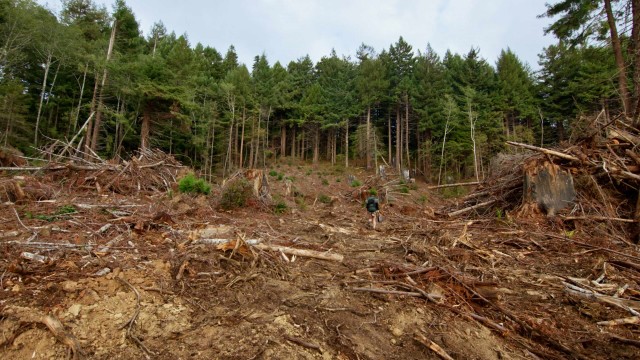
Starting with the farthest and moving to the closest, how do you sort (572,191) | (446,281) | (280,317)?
(572,191) → (446,281) → (280,317)

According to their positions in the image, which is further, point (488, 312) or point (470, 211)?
point (470, 211)

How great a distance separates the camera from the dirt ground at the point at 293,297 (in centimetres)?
266

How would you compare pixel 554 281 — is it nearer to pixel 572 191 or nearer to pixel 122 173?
pixel 572 191

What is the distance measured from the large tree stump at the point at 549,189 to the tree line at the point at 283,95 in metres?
3.42

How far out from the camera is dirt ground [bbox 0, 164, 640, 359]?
2664 mm

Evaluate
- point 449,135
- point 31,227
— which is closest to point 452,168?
point 449,135

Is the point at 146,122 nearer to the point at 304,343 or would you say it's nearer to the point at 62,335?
the point at 62,335

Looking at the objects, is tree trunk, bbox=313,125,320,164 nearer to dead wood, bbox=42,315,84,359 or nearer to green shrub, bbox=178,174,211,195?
green shrub, bbox=178,174,211,195

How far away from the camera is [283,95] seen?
129 feet

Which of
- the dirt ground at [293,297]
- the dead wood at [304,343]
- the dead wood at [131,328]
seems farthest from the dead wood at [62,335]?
the dead wood at [304,343]

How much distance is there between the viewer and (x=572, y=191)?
808 centimetres

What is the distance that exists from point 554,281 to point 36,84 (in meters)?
34.2

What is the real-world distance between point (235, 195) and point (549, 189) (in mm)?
9045

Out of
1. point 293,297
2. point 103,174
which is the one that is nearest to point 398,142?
point 103,174
